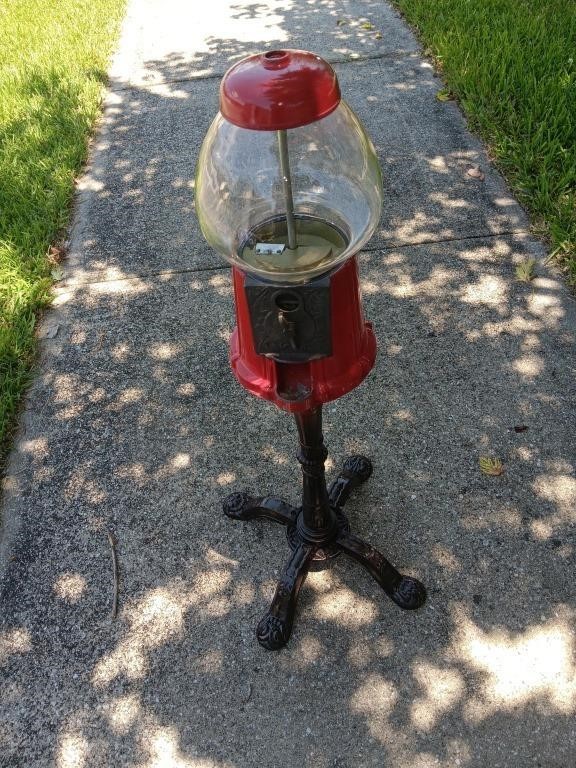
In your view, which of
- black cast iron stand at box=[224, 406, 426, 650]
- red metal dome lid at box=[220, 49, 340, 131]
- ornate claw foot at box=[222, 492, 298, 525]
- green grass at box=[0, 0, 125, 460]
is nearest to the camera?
red metal dome lid at box=[220, 49, 340, 131]

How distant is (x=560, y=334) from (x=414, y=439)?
101 cm

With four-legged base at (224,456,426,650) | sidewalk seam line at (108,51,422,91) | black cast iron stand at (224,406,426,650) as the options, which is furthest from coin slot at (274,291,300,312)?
sidewalk seam line at (108,51,422,91)

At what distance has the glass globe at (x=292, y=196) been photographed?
5.61 feet

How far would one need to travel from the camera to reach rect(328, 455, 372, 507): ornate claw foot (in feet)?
8.75

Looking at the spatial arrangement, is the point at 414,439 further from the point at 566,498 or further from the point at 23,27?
the point at 23,27

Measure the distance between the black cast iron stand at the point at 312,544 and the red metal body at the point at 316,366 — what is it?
0.83 ft

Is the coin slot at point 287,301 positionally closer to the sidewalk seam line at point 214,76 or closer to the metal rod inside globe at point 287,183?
the metal rod inside globe at point 287,183

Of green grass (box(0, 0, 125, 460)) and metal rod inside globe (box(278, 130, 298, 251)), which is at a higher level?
metal rod inside globe (box(278, 130, 298, 251))

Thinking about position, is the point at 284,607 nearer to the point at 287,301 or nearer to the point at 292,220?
the point at 287,301

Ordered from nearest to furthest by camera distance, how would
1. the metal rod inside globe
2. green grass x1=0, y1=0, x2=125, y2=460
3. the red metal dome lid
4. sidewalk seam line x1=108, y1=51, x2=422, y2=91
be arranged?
the red metal dome lid, the metal rod inside globe, green grass x1=0, y1=0, x2=125, y2=460, sidewalk seam line x1=108, y1=51, x2=422, y2=91

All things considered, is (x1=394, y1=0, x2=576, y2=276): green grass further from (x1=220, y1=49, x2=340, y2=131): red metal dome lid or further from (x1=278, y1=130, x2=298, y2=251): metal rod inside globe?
(x1=220, y1=49, x2=340, y2=131): red metal dome lid

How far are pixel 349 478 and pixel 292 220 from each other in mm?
1344

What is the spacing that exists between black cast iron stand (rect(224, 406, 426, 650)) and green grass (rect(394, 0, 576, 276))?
79.7 inches

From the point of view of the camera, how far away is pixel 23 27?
705 centimetres
